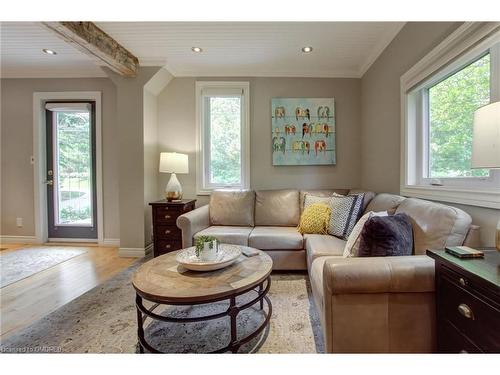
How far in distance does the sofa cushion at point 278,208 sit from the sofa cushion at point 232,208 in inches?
4.0

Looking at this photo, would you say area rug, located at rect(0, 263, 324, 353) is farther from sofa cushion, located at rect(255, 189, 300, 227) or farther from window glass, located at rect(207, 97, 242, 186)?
window glass, located at rect(207, 97, 242, 186)

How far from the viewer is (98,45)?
2453 mm

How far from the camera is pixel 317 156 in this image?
133 inches

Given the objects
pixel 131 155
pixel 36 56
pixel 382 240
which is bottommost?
pixel 382 240

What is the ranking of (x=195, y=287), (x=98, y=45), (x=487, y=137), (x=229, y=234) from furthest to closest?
(x=229, y=234), (x=98, y=45), (x=195, y=287), (x=487, y=137)

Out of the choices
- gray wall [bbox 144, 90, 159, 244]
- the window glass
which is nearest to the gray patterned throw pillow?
the window glass

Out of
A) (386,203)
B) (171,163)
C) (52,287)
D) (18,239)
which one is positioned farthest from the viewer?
(18,239)

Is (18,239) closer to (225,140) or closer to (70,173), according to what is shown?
(70,173)

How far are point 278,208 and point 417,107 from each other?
173cm

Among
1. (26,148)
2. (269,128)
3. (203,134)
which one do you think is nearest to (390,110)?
(269,128)

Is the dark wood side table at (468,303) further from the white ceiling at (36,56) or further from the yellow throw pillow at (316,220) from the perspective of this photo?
the white ceiling at (36,56)
